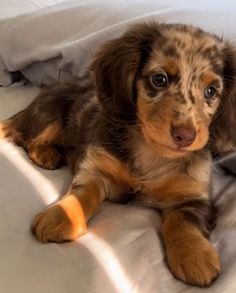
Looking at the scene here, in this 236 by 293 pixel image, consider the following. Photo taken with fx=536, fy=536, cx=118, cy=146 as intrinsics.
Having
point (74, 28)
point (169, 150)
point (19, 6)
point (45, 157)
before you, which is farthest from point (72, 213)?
point (19, 6)

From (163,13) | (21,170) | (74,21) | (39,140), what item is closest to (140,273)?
(21,170)

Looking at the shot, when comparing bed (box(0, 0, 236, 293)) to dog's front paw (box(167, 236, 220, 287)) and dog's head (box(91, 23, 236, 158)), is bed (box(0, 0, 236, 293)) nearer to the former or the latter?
dog's front paw (box(167, 236, 220, 287))

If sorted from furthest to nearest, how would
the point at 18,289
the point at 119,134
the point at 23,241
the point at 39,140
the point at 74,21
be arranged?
the point at 74,21 < the point at 39,140 < the point at 119,134 < the point at 23,241 < the point at 18,289

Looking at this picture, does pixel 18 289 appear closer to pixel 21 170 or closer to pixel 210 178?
pixel 21 170

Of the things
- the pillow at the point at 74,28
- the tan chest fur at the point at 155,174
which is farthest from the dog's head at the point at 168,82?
the pillow at the point at 74,28

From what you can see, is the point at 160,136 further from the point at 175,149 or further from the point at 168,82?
the point at 168,82

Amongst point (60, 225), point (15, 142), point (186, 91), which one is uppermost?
point (186, 91)

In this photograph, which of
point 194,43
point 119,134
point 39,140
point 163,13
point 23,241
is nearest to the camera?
point 23,241

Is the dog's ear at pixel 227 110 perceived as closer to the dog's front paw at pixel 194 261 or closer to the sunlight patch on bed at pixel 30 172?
the dog's front paw at pixel 194 261
